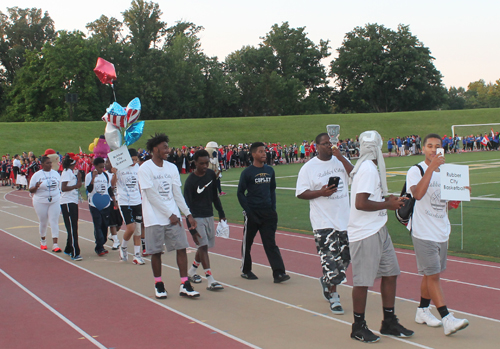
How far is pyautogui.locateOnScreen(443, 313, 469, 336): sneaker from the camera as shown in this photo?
191 inches

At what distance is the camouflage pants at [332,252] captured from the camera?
19.7ft

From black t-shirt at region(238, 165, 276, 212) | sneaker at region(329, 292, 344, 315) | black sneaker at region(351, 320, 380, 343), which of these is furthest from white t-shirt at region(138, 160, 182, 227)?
black sneaker at region(351, 320, 380, 343)

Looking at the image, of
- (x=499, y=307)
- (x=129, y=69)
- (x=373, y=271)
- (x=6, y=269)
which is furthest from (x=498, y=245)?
(x=129, y=69)

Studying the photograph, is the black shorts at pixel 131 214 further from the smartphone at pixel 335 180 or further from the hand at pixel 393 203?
the hand at pixel 393 203

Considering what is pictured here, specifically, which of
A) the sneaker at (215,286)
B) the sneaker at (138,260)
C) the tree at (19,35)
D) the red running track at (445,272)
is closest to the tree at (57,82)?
the tree at (19,35)

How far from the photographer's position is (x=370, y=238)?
191 inches

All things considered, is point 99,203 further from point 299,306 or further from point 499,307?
point 499,307

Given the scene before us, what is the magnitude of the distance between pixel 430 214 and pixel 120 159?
16.4 feet

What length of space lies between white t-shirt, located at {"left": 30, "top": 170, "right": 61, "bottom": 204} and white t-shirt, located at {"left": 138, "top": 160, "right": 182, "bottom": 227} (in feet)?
14.4

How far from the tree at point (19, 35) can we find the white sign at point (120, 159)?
254 feet

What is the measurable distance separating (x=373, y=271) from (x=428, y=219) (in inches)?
33.8

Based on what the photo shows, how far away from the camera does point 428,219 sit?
17.1 ft

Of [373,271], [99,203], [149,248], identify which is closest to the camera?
[373,271]

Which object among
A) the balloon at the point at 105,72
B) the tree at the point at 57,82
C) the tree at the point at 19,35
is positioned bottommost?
the balloon at the point at 105,72
